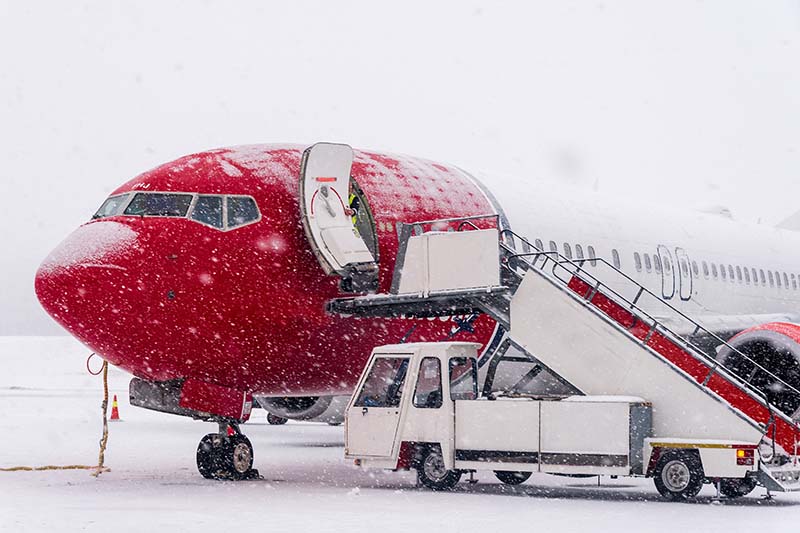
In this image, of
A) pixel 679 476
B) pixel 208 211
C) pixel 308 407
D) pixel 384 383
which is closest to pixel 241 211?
pixel 208 211

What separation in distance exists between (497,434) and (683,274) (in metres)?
7.99

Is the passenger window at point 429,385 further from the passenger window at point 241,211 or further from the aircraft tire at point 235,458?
the passenger window at point 241,211

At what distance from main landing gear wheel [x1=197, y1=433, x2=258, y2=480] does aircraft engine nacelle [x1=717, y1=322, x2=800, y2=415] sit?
6.11 m

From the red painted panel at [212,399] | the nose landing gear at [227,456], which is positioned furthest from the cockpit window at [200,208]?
Answer: the nose landing gear at [227,456]

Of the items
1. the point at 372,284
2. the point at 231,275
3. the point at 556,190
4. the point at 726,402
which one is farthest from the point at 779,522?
the point at 556,190

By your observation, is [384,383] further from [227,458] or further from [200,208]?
[200,208]

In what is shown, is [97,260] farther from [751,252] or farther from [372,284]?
[751,252]

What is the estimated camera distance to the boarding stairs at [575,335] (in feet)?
42.4

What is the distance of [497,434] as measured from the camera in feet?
42.8

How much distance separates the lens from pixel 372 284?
1393 centimetres

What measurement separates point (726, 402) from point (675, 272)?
7.27 metres

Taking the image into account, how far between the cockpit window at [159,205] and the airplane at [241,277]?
0.05 ft

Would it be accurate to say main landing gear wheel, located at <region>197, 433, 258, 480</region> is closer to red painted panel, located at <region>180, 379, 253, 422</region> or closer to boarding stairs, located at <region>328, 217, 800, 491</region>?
red painted panel, located at <region>180, 379, 253, 422</region>

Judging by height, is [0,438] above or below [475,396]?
below
